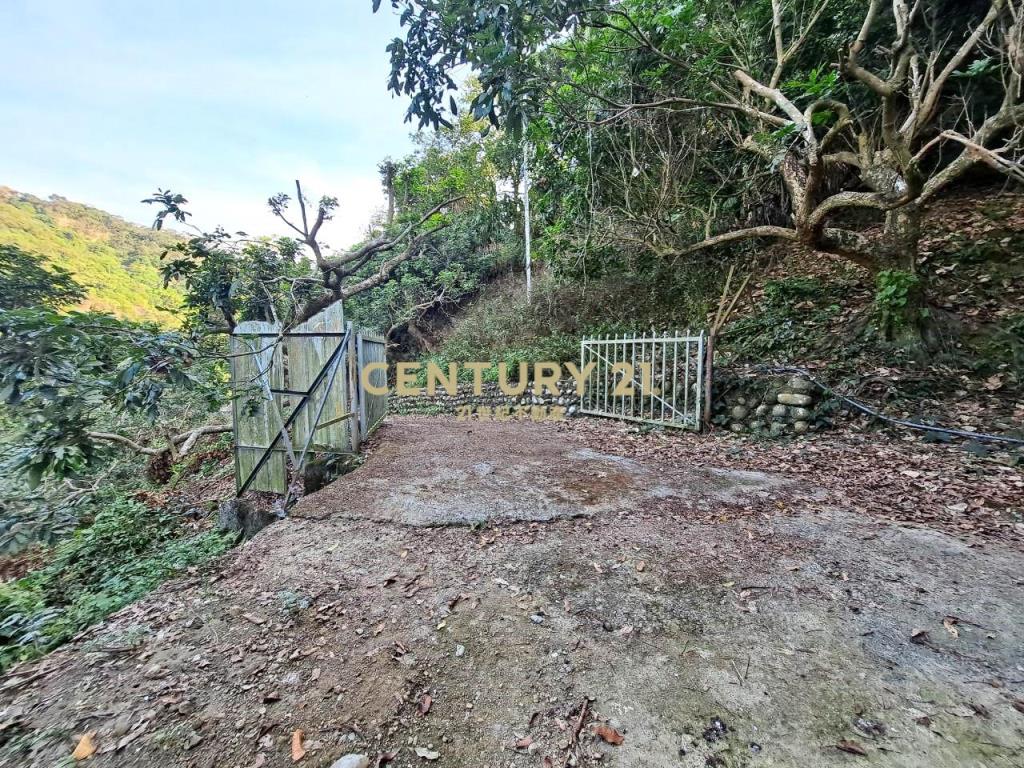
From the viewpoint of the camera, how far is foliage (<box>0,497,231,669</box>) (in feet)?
7.27

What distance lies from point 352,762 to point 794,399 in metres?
5.17

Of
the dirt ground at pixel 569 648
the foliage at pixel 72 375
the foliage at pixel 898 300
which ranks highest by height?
the foliage at pixel 898 300

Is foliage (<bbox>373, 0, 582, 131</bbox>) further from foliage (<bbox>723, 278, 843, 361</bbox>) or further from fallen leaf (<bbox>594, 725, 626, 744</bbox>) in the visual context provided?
foliage (<bbox>723, 278, 843, 361</bbox>)

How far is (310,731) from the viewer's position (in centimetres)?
128

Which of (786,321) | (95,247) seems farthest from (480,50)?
(95,247)

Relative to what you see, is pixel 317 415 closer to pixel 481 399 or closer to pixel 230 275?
pixel 230 275

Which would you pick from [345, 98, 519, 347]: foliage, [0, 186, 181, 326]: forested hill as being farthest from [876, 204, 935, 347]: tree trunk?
[0, 186, 181, 326]: forested hill

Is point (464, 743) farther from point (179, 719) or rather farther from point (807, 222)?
point (807, 222)

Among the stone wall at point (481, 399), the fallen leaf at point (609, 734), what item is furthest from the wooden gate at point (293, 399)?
the stone wall at point (481, 399)

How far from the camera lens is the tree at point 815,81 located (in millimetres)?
3318

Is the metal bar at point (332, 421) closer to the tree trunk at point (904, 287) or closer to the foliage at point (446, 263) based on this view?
the tree trunk at point (904, 287)

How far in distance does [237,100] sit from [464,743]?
28.3 feet

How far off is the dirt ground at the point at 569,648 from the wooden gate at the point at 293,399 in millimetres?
1311

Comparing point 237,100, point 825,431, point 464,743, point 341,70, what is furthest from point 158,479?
point 825,431
